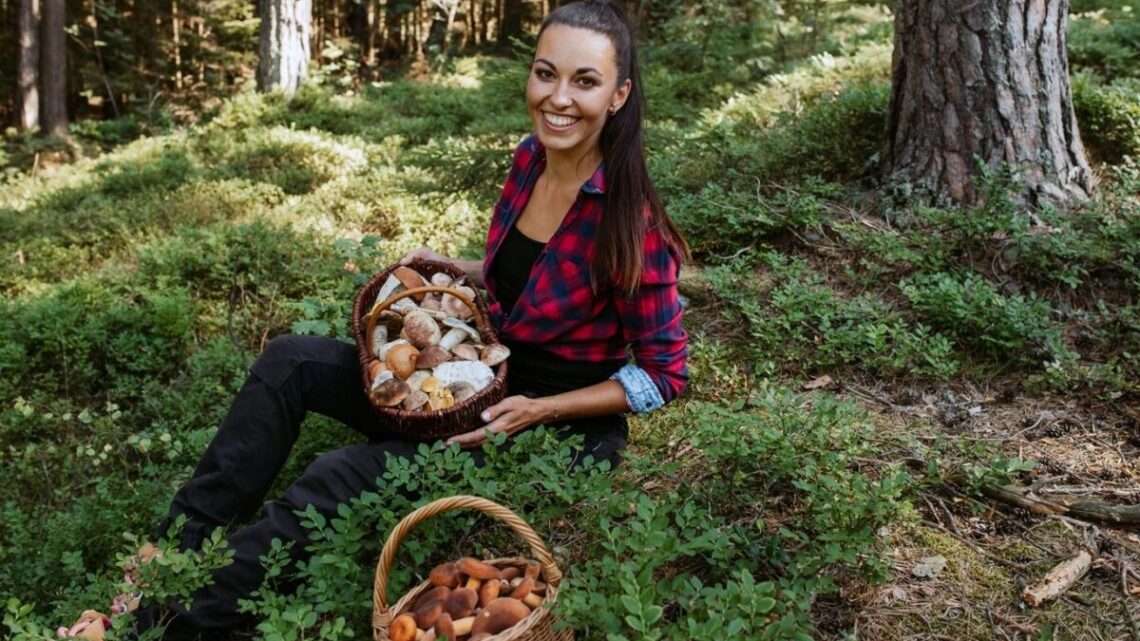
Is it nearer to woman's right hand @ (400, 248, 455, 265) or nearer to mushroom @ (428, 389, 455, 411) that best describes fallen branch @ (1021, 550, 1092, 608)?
mushroom @ (428, 389, 455, 411)

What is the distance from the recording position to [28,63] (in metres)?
14.1

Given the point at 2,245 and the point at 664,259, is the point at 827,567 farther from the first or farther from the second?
the point at 2,245

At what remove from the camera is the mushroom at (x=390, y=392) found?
259 centimetres

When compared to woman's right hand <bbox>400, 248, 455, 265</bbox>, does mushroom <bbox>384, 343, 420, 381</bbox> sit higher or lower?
lower

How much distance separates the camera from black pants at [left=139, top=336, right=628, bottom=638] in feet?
8.07

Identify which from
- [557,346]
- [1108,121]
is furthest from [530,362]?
[1108,121]

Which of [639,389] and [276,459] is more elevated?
[639,389]

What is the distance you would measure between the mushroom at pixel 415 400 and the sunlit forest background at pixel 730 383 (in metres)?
0.15

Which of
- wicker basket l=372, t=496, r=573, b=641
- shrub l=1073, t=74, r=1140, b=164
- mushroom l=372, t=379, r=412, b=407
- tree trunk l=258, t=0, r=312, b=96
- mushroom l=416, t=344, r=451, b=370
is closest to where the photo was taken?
wicker basket l=372, t=496, r=573, b=641

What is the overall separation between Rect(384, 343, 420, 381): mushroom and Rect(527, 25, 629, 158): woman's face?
808 mm

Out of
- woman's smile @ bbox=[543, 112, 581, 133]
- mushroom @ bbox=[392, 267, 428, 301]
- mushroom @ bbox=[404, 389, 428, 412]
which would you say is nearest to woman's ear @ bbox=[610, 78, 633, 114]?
woman's smile @ bbox=[543, 112, 581, 133]

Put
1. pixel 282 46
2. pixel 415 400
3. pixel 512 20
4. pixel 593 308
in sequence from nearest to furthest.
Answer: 1. pixel 415 400
2. pixel 593 308
3. pixel 282 46
4. pixel 512 20

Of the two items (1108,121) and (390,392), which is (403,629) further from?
(1108,121)

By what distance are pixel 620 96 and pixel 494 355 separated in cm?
93
